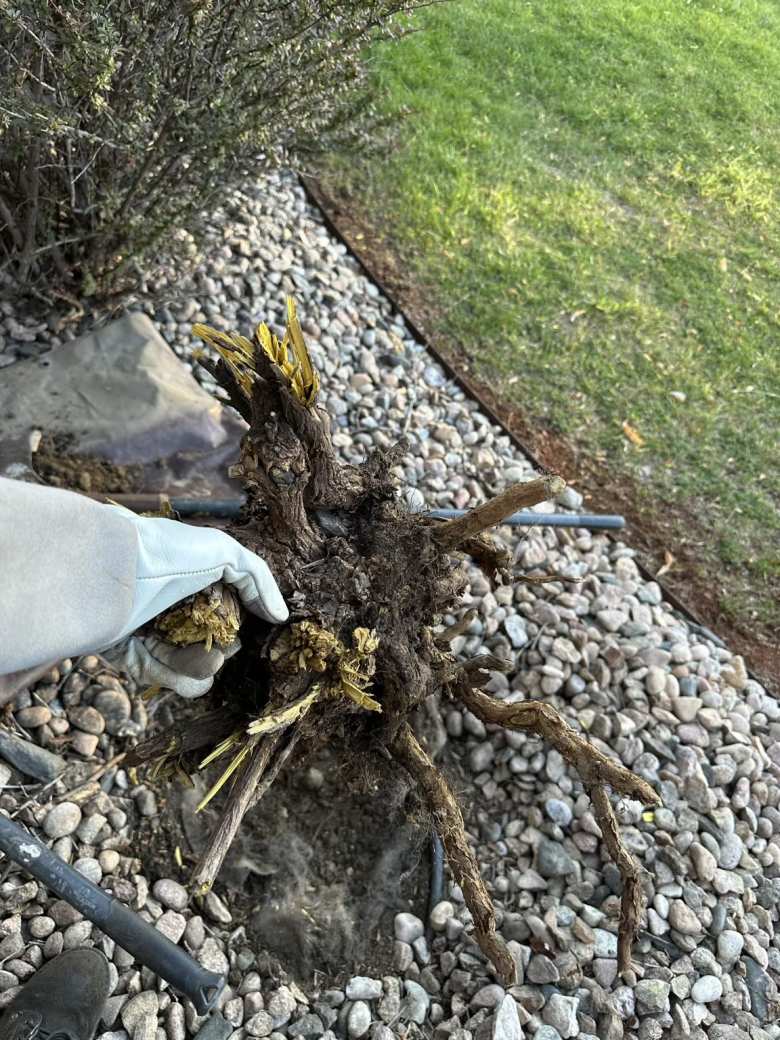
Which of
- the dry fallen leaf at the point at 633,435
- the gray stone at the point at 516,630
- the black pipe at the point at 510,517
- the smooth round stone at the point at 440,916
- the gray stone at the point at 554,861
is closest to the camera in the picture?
the smooth round stone at the point at 440,916

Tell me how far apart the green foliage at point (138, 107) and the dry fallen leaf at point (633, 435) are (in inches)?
75.1

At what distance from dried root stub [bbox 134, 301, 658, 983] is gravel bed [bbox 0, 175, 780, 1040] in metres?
0.21

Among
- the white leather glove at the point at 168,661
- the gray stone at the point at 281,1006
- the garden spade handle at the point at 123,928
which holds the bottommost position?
the gray stone at the point at 281,1006

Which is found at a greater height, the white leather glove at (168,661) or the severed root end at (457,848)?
the white leather glove at (168,661)

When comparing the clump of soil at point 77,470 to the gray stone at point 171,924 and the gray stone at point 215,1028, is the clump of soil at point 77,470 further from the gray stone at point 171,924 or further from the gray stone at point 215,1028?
the gray stone at point 215,1028

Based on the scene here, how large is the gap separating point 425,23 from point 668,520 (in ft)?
13.5

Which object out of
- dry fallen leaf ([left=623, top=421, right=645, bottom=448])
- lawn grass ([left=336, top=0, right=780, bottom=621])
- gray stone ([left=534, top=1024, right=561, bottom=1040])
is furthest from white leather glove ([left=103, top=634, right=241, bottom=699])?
dry fallen leaf ([left=623, top=421, right=645, bottom=448])

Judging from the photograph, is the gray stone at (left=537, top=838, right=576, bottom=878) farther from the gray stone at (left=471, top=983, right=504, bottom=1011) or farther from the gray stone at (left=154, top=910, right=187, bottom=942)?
the gray stone at (left=154, top=910, right=187, bottom=942)

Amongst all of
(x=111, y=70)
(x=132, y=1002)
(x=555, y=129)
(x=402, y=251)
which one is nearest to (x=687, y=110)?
(x=555, y=129)

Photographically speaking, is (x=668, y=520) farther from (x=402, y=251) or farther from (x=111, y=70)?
(x=111, y=70)

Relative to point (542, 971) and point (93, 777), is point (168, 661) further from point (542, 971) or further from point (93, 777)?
point (542, 971)

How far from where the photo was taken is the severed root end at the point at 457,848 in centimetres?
206

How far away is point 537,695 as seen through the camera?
279cm

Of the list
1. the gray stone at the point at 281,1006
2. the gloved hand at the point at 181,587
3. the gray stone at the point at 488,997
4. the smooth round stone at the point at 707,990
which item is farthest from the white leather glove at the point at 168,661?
the smooth round stone at the point at 707,990
